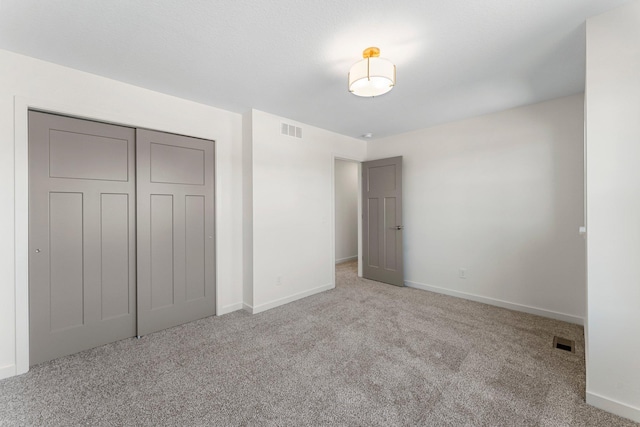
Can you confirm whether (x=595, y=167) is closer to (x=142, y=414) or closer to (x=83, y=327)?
(x=142, y=414)

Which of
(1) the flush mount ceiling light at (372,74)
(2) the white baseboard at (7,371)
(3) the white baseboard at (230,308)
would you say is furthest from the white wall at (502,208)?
(2) the white baseboard at (7,371)

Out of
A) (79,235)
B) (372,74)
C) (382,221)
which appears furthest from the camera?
(382,221)

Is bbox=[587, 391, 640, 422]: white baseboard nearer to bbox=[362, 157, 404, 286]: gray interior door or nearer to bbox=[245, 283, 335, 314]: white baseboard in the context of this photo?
bbox=[362, 157, 404, 286]: gray interior door

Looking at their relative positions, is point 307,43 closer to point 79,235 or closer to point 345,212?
point 79,235

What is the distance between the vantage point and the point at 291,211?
3824mm

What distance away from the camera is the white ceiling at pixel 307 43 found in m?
1.65

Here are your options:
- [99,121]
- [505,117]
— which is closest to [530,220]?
[505,117]

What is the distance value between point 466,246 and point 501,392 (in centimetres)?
226

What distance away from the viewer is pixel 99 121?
2.54 metres

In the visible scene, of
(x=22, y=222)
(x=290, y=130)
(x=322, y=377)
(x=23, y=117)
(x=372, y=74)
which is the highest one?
(x=290, y=130)

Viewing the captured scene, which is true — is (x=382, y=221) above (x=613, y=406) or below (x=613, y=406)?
above

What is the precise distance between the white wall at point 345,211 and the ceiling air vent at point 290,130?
8.39 ft

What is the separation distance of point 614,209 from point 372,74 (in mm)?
1768

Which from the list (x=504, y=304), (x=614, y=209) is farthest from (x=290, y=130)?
(x=504, y=304)
